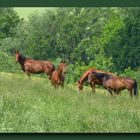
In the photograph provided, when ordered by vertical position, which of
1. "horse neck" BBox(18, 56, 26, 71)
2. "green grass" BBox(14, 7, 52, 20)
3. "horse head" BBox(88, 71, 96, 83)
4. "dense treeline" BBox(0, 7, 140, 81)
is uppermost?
"green grass" BBox(14, 7, 52, 20)

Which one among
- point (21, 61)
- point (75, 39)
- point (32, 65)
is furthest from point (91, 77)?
point (21, 61)

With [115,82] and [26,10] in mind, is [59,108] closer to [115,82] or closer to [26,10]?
[115,82]

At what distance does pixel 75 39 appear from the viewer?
5.04 meters

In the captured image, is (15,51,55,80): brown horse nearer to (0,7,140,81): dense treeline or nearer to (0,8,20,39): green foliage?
(0,7,140,81): dense treeline

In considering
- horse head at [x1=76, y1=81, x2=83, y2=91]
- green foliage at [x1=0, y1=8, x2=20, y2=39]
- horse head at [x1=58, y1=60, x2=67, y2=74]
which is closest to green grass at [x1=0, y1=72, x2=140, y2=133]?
horse head at [x1=76, y1=81, x2=83, y2=91]

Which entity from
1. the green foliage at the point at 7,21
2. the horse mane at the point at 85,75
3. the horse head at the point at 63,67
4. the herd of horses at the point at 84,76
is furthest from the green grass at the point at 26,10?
the horse mane at the point at 85,75

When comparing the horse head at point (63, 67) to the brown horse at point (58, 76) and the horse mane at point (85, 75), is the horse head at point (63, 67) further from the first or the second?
the horse mane at point (85, 75)

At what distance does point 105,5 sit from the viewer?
5008 millimetres

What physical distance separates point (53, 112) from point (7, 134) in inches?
17.7

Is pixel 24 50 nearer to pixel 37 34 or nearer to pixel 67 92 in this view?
pixel 37 34

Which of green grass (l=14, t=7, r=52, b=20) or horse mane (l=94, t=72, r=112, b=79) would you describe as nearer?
green grass (l=14, t=7, r=52, b=20)

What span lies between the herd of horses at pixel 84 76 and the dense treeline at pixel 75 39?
51mm

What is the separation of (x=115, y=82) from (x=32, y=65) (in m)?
0.77

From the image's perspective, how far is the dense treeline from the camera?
500cm
